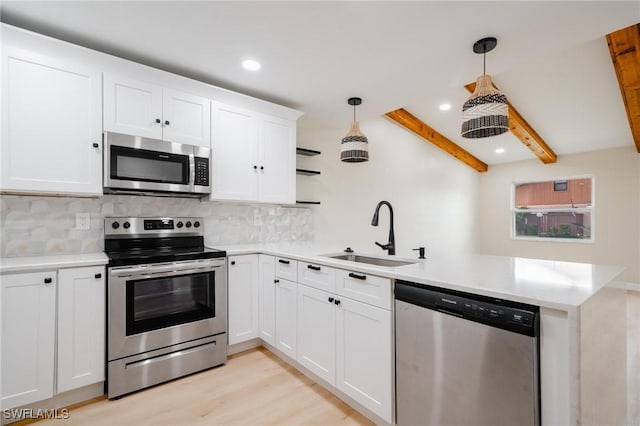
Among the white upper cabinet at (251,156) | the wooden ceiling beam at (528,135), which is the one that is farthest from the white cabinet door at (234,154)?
the wooden ceiling beam at (528,135)

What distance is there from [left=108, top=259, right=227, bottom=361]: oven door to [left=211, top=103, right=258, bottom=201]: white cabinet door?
690 millimetres

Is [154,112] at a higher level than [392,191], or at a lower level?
higher

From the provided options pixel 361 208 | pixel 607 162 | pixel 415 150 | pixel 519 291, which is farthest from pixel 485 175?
pixel 519 291

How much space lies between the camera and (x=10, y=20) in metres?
1.92

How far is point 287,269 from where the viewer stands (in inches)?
97.3

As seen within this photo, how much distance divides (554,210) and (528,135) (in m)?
2.19

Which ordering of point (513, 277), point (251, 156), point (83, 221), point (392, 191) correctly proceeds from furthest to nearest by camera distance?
point (392, 191) < point (251, 156) < point (83, 221) < point (513, 277)

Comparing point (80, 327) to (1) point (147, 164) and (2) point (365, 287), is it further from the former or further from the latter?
(2) point (365, 287)

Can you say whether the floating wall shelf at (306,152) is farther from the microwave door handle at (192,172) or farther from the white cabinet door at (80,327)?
the white cabinet door at (80,327)

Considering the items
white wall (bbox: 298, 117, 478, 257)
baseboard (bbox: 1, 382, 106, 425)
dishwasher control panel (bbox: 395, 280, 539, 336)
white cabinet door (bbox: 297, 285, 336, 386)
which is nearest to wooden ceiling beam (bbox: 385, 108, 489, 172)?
white wall (bbox: 298, 117, 478, 257)

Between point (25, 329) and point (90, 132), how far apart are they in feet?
4.25

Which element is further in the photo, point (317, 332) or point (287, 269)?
point (287, 269)

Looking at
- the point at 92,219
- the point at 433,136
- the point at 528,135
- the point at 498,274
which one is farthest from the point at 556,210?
the point at 92,219

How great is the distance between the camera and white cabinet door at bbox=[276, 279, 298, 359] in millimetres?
2384
